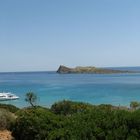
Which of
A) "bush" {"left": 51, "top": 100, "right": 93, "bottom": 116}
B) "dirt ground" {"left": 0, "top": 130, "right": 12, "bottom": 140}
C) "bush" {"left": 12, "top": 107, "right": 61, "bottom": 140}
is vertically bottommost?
"dirt ground" {"left": 0, "top": 130, "right": 12, "bottom": 140}

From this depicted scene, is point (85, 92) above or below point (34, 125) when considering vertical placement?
below

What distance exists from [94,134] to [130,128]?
75 cm

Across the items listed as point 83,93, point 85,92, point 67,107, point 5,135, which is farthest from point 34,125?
point 85,92

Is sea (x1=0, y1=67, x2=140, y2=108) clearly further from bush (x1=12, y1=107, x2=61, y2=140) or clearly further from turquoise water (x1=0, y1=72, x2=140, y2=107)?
bush (x1=12, y1=107, x2=61, y2=140)

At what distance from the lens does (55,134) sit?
8891 mm

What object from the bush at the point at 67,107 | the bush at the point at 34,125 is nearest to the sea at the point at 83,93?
the bush at the point at 67,107

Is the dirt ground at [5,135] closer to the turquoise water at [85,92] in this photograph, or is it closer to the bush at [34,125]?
the bush at [34,125]

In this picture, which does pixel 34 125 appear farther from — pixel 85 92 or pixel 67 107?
pixel 85 92

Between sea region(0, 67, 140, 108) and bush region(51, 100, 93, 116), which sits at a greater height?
bush region(51, 100, 93, 116)

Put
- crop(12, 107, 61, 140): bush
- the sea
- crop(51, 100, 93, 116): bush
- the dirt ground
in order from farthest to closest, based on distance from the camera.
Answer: the sea
crop(51, 100, 93, 116): bush
the dirt ground
crop(12, 107, 61, 140): bush

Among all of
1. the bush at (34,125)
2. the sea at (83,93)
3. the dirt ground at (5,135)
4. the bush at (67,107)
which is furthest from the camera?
the sea at (83,93)

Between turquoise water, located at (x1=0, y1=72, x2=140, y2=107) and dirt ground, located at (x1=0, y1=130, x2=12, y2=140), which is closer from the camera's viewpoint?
dirt ground, located at (x1=0, y1=130, x2=12, y2=140)

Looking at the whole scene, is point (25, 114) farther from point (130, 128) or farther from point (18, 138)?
point (130, 128)

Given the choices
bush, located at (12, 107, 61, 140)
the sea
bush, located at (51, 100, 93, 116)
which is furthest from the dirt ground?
the sea
